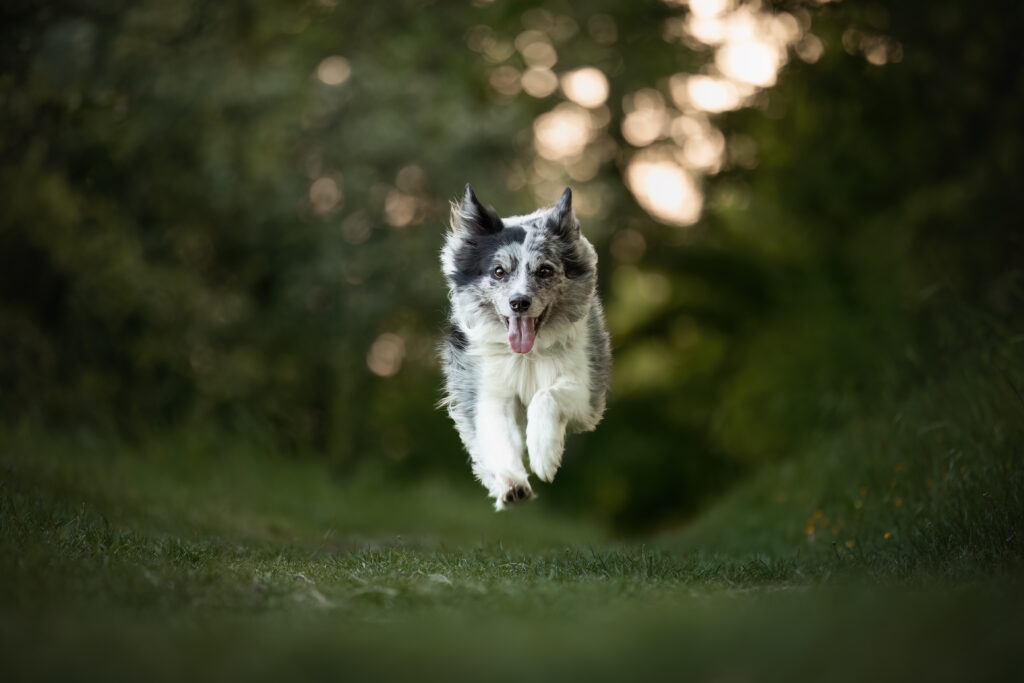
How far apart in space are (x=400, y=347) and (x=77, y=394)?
19.5 ft

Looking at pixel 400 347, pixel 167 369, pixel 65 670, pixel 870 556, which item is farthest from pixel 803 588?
pixel 400 347

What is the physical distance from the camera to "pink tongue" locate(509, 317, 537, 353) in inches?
248

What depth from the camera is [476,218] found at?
683 cm

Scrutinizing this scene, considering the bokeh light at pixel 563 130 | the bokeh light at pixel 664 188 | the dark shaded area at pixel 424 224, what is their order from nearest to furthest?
the dark shaded area at pixel 424 224 < the bokeh light at pixel 563 130 < the bokeh light at pixel 664 188

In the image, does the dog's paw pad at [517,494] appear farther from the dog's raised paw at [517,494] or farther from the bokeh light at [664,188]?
the bokeh light at [664,188]

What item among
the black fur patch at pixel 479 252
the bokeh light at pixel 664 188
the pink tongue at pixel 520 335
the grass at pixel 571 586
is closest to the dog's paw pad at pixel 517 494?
the grass at pixel 571 586

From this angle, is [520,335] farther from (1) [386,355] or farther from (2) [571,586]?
(1) [386,355]

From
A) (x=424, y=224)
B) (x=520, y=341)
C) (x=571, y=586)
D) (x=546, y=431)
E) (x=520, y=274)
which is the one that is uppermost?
(x=424, y=224)

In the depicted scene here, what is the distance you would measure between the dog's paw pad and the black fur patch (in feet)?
4.73

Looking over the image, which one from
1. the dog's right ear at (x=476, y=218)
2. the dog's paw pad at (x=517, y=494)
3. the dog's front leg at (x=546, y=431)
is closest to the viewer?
the dog's paw pad at (x=517, y=494)

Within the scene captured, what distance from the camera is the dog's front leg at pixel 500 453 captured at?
6027 mm

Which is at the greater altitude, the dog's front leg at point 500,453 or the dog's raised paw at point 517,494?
the dog's front leg at point 500,453

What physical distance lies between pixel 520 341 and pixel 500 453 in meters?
0.68

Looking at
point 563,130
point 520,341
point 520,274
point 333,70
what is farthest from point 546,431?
point 563,130
